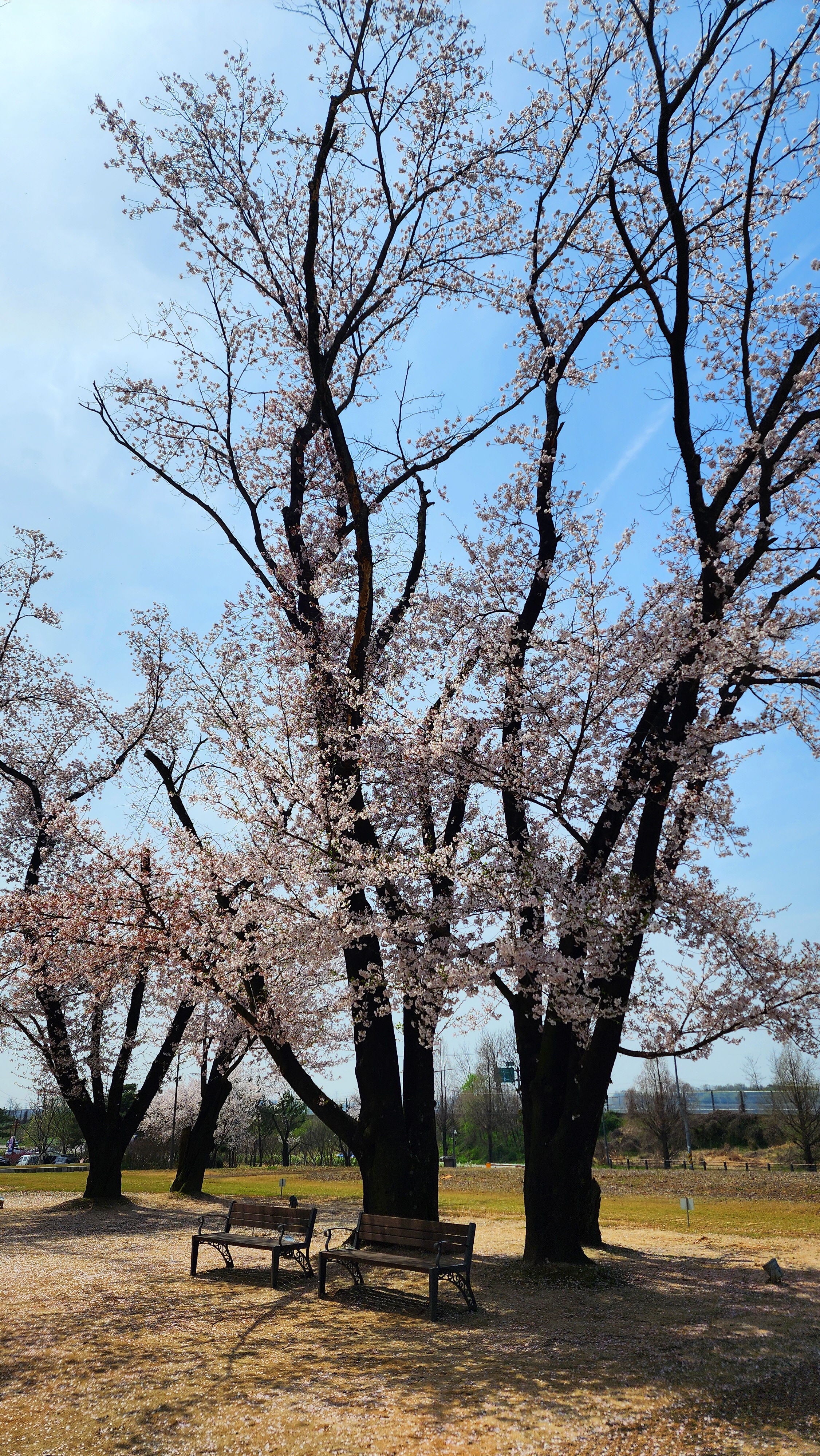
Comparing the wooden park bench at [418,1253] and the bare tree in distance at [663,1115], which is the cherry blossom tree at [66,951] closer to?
the wooden park bench at [418,1253]

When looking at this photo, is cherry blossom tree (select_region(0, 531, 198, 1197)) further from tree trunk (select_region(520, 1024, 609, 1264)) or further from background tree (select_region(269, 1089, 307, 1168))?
background tree (select_region(269, 1089, 307, 1168))

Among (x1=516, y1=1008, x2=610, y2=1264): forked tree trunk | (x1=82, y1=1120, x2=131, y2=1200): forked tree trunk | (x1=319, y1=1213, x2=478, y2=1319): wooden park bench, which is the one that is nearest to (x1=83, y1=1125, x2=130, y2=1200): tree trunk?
(x1=82, y1=1120, x2=131, y2=1200): forked tree trunk

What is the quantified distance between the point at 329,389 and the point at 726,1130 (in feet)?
141

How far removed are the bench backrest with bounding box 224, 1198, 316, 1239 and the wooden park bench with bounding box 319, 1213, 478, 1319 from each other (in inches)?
15.4

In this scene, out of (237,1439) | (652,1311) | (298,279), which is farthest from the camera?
(298,279)

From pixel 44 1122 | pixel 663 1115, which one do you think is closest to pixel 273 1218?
pixel 663 1115

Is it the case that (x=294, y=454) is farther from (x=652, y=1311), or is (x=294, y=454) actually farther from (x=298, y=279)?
(x=652, y=1311)

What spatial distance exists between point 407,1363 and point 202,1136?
52.6 feet

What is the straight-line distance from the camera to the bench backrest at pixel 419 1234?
783cm

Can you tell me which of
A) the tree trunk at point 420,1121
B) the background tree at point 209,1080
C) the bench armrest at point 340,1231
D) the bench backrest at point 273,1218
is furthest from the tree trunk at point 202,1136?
the bench backrest at point 273,1218

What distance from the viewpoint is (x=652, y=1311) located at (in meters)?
7.81

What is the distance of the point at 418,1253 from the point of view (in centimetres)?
916

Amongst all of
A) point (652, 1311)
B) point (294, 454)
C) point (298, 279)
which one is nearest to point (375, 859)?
point (652, 1311)

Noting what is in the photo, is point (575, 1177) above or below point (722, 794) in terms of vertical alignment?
below
